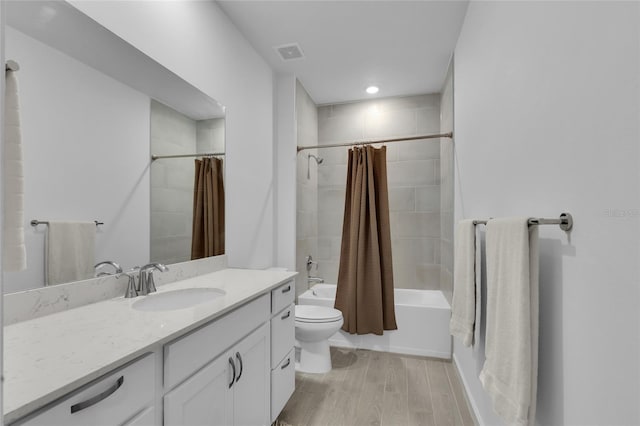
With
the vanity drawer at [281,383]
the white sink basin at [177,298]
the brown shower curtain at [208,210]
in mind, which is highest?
the brown shower curtain at [208,210]

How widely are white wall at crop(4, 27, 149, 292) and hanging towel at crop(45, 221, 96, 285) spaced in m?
0.03

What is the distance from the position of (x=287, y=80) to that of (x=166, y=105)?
5.03 feet

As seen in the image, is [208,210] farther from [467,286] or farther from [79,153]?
[467,286]

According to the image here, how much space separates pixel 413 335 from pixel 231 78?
101 inches

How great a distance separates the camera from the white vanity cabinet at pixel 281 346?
1683 mm

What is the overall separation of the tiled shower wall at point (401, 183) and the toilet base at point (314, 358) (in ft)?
3.86

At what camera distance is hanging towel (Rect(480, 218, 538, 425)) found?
93 centimetres

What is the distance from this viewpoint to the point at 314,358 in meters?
2.46

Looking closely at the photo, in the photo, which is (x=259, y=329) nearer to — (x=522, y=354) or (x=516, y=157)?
(x=522, y=354)

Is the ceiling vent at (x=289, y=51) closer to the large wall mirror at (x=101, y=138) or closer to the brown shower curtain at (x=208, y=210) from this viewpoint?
the large wall mirror at (x=101, y=138)

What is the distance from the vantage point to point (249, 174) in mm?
2457

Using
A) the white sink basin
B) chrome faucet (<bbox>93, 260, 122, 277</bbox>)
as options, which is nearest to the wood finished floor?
the white sink basin

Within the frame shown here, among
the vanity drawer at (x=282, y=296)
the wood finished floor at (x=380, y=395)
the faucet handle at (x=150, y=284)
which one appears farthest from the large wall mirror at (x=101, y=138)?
the wood finished floor at (x=380, y=395)

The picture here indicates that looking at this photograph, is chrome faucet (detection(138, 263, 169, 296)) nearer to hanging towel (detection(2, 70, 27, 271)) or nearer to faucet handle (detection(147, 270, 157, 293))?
faucet handle (detection(147, 270, 157, 293))
